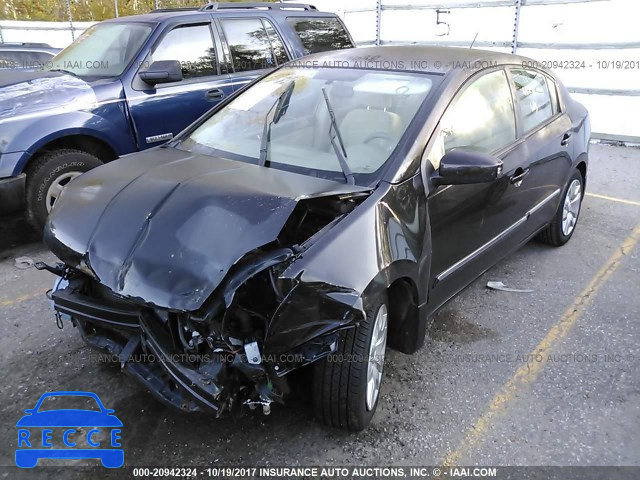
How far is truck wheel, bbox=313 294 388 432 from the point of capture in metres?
2.37

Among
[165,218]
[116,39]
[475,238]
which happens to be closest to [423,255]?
[475,238]

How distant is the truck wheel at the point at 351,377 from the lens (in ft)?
7.77

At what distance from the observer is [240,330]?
2191 mm

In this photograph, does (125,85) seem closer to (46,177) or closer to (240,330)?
(46,177)

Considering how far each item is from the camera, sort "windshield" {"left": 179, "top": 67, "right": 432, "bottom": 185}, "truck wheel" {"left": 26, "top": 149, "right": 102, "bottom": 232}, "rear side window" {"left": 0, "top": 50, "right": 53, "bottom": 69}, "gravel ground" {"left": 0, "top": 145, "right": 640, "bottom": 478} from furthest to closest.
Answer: "rear side window" {"left": 0, "top": 50, "right": 53, "bottom": 69}
"truck wheel" {"left": 26, "top": 149, "right": 102, "bottom": 232}
"windshield" {"left": 179, "top": 67, "right": 432, "bottom": 185}
"gravel ground" {"left": 0, "top": 145, "right": 640, "bottom": 478}

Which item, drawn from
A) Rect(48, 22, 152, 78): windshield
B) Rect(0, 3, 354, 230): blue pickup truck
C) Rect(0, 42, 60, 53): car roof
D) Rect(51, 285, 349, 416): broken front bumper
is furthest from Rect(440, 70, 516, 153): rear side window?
Rect(0, 42, 60, 53): car roof

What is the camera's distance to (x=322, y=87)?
3.32 m

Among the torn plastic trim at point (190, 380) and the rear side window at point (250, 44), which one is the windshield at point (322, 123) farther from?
the rear side window at point (250, 44)

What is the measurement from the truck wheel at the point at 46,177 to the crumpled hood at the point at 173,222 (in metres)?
1.90

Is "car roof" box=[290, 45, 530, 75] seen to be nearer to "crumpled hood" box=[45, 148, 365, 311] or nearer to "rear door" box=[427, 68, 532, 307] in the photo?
"rear door" box=[427, 68, 532, 307]

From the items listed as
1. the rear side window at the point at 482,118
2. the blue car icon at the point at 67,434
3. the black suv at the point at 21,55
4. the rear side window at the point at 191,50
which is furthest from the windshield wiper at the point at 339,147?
the black suv at the point at 21,55

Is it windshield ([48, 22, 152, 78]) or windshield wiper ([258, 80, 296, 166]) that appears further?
windshield ([48, 22, 152, 78])

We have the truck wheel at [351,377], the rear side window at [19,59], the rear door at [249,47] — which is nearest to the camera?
the truck wheel at [351,377]

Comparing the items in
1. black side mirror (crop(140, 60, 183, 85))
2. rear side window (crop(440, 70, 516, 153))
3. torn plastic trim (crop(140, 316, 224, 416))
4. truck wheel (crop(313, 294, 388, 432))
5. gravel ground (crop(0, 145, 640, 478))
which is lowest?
gravel ground (crop(0, 145, 640, 478))
